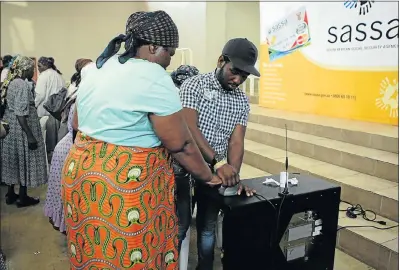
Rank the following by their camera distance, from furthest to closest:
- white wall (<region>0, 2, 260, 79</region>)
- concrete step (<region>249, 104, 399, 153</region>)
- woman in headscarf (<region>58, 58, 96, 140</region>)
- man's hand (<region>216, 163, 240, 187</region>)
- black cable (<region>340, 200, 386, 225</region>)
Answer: white wall (<region>0, 2, 260, 79</region>) < concrete step (<region>249, 104, 399, 153</region>) < woman in headscarf (<region>58, 58, 96, 140</region>) < black cable (<region>340, 200, 386, 225</region>) < man's hand (<region>216, 163, 240, 187</region>)

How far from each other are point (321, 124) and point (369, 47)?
3.02 ft

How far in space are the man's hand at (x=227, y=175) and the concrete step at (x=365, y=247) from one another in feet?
3.93

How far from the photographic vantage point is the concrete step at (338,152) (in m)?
3.14

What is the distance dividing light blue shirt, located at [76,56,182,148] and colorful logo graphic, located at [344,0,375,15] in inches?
136

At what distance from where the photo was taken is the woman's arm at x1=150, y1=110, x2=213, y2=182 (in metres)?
1.27

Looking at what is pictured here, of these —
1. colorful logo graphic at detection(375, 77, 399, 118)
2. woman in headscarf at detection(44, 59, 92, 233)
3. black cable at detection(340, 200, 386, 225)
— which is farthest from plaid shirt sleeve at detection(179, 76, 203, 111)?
colorful logo graphic at detection(375, 77, 399, 118)

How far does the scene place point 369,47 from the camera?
403 cm

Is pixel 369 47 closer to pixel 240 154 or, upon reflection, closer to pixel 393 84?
pixel 393 84

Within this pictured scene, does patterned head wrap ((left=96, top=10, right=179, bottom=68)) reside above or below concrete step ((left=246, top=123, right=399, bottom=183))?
above

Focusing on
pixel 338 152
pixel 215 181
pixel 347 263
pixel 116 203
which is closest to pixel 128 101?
pixel 116 203

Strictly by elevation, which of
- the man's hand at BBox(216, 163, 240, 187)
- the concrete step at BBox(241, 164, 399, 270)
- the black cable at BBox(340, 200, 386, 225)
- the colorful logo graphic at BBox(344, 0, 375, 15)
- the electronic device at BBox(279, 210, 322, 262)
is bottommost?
the concrete step at BBox(241, 164, 399, 270)

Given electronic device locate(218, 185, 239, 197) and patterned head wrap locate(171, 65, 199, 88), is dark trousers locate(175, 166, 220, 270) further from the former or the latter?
patterned head wrap locate(171, 65, 199, 88)

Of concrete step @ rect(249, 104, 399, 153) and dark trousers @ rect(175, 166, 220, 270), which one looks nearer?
dark trousers @ rect(175, 166, 220, 270)

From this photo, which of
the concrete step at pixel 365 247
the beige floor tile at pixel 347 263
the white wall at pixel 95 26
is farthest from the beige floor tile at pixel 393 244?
the white wall at pixel 95 26
